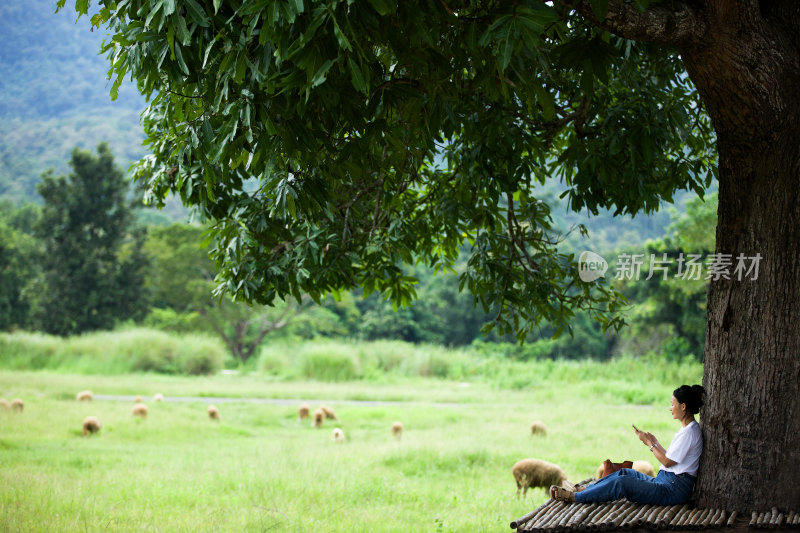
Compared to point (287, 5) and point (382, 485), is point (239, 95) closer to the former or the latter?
point (287, 5)

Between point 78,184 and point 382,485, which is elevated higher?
point 78,184

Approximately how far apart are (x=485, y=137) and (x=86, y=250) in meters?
25.8

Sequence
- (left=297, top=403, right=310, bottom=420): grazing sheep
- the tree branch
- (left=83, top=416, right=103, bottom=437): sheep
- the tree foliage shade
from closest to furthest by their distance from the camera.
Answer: the tree foliage shade
the tree branch
(left=83, top=416, right=103, bottom=437): sheep
(left=297, top=403, right=310, bottom=420): grazing sheep

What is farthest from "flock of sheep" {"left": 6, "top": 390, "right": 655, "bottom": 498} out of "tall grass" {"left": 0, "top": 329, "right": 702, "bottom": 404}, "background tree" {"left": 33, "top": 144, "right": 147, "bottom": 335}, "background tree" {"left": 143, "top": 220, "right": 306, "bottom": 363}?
"background tree" {"left": 143, "top": 220, "right": 306, "bottom": 363}

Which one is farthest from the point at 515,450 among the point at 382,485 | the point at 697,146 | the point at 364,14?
the point at 364,14

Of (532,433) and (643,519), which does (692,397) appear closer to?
(643,519)

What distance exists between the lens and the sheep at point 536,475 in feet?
23.4

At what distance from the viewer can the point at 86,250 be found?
2738 centimetres

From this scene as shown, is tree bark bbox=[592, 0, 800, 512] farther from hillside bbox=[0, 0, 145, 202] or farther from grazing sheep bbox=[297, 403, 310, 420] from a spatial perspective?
hillside bbox=[0, 0, 145, 202]

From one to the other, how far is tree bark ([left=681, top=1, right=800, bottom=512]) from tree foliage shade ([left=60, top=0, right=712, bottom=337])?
0.62 metres

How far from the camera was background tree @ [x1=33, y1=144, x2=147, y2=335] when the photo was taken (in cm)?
2741

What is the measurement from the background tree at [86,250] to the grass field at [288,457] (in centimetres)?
1075

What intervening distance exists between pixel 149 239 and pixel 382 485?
24.3 m

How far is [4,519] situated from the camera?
574cm
